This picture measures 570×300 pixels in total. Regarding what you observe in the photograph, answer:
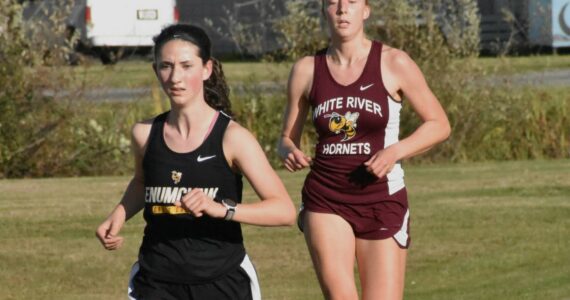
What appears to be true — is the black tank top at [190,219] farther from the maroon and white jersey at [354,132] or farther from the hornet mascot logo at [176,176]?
the maroon and white jersey at [354,132]

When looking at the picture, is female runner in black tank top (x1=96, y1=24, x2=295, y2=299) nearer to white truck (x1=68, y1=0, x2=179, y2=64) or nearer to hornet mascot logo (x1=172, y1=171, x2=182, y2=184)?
hornet mascot logo (x1=172, y1=171, x2=182, y2=184)

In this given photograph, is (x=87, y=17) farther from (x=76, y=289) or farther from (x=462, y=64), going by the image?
(x=76, y=289)

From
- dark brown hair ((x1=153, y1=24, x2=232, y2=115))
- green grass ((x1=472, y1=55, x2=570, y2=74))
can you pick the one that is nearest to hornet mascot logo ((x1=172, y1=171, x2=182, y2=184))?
dark brown hair ((x1=153, y1=24, x2=232, y2=115))

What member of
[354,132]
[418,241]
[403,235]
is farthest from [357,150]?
[418,241]

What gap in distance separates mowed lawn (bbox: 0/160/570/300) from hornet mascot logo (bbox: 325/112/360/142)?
12.7ft

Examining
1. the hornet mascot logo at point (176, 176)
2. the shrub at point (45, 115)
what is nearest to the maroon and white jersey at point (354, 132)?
the hornet mascot logo at point (176, 176)

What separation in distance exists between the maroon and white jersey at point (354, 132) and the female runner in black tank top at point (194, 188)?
4.09ft

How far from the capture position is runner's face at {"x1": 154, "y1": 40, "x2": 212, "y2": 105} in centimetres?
567

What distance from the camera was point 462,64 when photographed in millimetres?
18406

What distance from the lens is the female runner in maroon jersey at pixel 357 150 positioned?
6.94 m

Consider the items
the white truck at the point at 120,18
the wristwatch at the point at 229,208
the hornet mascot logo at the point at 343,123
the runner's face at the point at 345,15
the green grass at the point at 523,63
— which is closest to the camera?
the wristwatch at the point at 229,208

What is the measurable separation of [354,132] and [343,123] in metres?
0.08

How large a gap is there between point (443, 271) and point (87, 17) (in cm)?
2410

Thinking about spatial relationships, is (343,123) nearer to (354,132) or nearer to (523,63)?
(354,132)
